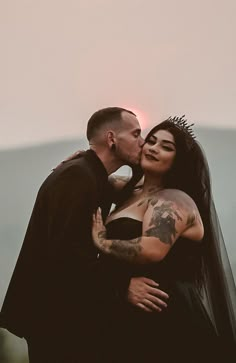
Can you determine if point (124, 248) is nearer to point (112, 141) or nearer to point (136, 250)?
point (136, 250)

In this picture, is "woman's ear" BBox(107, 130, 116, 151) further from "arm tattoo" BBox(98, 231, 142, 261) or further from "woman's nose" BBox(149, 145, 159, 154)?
"arm tattoo" BBox(98, 231, 142, 261)

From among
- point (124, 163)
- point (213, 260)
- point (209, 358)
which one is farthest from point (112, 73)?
point (209, 358)

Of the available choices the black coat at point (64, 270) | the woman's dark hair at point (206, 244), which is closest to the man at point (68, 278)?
the black coat at point (64, 270)

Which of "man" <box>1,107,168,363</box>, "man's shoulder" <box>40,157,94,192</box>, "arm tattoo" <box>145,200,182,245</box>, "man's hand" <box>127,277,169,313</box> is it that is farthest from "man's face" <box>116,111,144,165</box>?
"man's hand" <box>127,277,169,313</box>

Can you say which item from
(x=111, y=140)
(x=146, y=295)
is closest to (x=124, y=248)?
(x=146, y=295)

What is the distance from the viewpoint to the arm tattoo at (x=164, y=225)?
1.57 meters

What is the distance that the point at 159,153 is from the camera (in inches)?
66.2

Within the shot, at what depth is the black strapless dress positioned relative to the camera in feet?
5.19

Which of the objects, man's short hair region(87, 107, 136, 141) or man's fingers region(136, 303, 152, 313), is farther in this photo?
man's short hair region(87, 107, 136, 141)

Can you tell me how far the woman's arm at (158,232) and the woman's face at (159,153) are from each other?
0.31 feet

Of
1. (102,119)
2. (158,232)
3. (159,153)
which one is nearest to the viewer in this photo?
(158,232)

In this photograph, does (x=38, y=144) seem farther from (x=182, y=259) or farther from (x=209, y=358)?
(x=209, y=358)

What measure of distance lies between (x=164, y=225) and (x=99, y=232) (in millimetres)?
193

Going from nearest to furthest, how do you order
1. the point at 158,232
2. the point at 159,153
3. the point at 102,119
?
1. the point at 158,232
2. the point at 159,153
3. the point at 102,119
